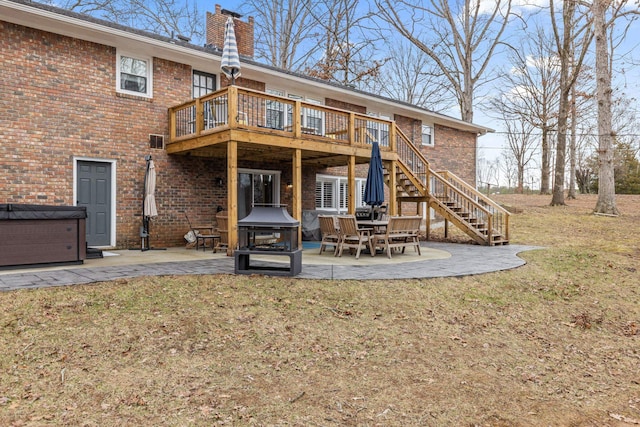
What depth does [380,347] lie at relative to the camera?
4645 millimetres

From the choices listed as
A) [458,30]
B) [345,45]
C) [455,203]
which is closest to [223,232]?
[455,203]

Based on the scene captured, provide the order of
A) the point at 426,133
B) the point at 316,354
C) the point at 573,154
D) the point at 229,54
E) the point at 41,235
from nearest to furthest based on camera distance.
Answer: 1. the point at 316,354
2. the point at 41,235
3. the point at 229,54
4. the point at 426,133
5. the point at 573,154

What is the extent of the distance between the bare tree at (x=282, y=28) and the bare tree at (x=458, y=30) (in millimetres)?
3933

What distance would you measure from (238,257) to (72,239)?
2936mm

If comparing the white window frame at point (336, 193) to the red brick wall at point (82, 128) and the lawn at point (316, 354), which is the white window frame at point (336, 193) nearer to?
the red brick wall at point (82, 128)

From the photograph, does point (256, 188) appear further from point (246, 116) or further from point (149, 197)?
point (149, 197)

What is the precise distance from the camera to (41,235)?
7.05 metres

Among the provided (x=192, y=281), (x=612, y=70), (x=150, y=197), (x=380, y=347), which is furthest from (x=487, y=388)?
(x=612, y=70)

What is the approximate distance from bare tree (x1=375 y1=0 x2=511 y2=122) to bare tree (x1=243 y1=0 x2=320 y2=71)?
3.93 meters

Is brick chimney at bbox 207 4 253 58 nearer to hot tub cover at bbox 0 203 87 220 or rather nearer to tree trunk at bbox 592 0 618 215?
hot tub cover at bbox 0 203 87 220

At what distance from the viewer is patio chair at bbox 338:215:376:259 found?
8.96m

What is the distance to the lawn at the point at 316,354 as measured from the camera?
135 inches

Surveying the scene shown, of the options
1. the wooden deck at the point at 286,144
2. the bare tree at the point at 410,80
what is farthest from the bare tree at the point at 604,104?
the bare tree at the point at 410,80

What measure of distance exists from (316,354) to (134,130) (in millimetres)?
8154
